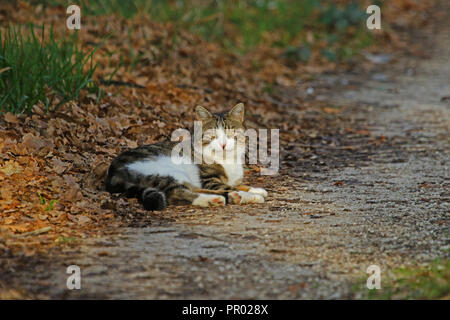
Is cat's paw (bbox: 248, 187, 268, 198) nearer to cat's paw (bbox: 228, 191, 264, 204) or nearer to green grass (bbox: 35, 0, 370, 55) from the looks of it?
cat's paw (bbox: 228, 191, 264, 204)

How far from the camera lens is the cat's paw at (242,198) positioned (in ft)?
17.7

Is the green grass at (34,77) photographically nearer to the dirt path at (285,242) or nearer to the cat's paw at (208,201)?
the cat's paw at (208,201)

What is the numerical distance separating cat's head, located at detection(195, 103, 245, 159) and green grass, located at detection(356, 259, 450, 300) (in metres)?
2.23

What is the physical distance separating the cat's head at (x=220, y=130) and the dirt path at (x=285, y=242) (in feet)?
2.13

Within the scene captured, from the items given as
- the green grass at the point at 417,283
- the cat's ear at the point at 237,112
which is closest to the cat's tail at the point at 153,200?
the cat's ear at the point at 237,112

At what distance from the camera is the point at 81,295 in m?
3.62

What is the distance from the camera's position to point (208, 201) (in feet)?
17.4

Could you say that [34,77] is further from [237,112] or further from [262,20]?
[262,20]

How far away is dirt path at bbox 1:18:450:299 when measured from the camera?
3.75m

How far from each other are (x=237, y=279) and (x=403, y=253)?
125 cm

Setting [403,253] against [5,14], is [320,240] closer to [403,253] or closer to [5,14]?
[403,253]

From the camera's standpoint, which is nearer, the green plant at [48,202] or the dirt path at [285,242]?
the dirt path at [285,242]

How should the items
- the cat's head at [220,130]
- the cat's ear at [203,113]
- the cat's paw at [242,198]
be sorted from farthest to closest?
the cat's ear at [203,113] < the cat's head at [220,130] < the cat's paw at [242,198]

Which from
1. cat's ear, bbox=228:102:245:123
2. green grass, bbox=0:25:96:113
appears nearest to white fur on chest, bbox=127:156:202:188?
cat's ear, bbox=228:102:245:123
